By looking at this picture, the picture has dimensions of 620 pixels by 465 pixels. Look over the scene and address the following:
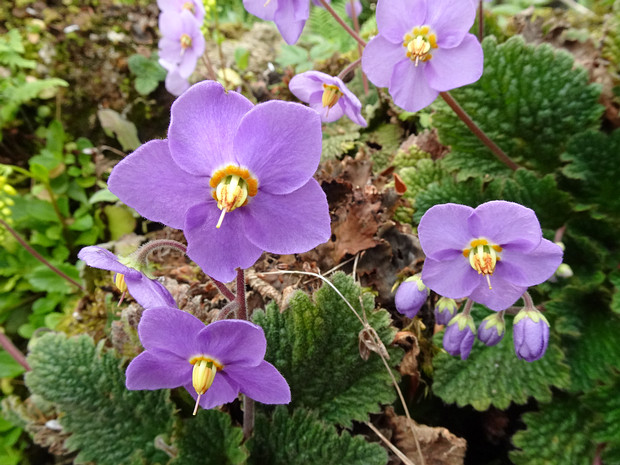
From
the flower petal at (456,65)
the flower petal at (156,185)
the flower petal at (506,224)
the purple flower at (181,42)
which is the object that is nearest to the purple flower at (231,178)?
the flower petal at (156,185)

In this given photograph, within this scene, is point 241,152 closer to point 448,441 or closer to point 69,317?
point 448,441

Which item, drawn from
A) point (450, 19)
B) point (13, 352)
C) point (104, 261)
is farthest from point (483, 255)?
point (13, 352)

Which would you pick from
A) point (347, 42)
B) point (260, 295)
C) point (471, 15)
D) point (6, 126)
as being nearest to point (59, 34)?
point (6, 126)

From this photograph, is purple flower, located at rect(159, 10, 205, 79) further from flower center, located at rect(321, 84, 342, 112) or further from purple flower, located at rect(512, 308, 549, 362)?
purple flower, located at rect(512, 308, 549, 362)

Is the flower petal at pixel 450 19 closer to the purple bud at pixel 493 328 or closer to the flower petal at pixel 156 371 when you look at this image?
the purple bud at pixel 493 328

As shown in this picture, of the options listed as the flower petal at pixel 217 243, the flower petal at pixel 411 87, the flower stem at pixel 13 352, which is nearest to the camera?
the flower petal at pixel 217 243

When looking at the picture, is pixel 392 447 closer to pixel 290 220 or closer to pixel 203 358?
pixel 203 358

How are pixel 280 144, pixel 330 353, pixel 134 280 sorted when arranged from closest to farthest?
1. pixel 280 144
2. pixel 134 280
3. pixel 330 353
